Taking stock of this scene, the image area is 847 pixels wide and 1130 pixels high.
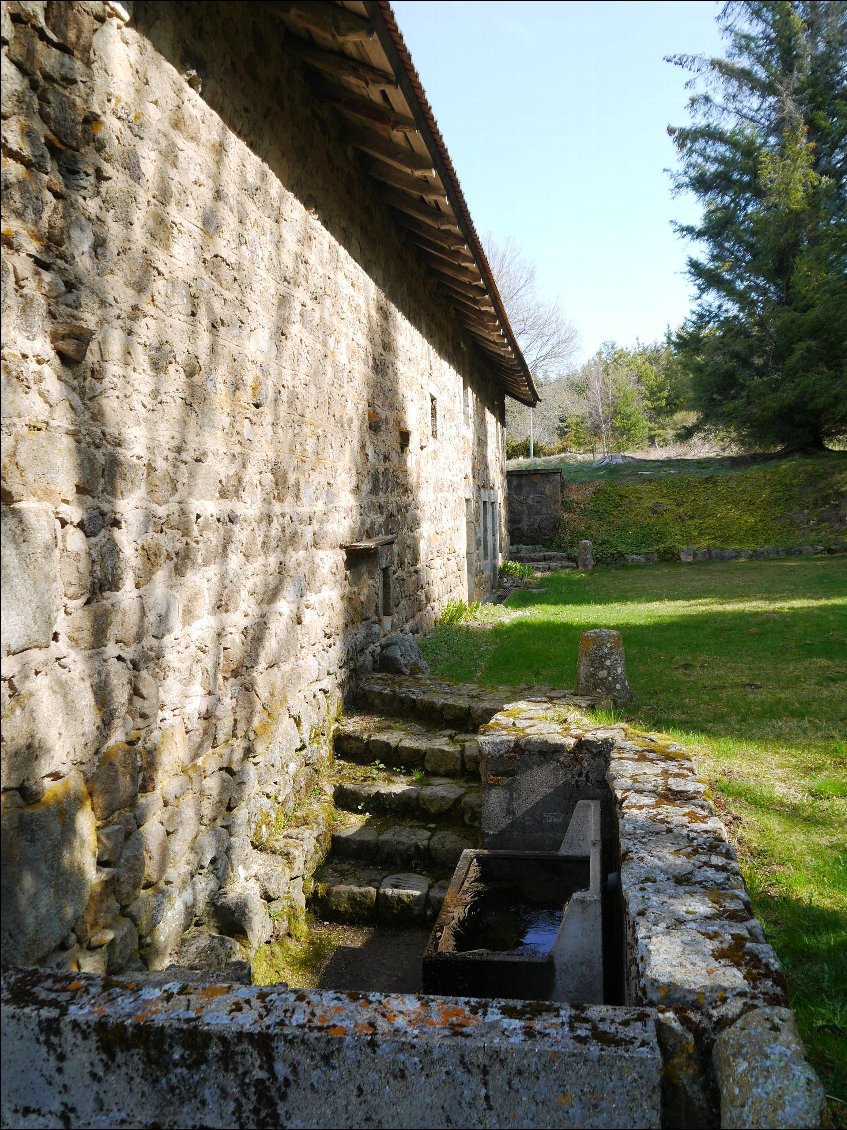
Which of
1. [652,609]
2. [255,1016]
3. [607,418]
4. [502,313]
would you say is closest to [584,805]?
[255,1016]

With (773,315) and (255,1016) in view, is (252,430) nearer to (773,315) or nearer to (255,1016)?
(255,1016)

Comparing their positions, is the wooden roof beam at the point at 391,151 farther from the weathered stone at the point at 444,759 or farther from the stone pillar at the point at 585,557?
the stone pillar at the point at 585,557

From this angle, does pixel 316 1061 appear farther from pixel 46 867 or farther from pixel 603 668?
pixel 603 668

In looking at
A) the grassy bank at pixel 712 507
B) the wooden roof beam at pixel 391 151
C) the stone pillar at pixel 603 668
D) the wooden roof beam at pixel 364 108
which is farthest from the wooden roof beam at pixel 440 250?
the grassy bank at pixel 712 507

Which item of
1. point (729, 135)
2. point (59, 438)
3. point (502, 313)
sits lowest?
point (59, 438)

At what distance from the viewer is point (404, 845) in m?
4.58

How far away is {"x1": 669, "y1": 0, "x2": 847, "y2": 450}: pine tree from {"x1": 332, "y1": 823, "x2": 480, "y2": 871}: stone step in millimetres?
21055

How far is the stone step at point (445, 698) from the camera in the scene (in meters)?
5.53

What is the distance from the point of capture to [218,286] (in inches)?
148

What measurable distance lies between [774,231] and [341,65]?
23.0 metres

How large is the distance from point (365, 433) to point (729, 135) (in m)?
24.8

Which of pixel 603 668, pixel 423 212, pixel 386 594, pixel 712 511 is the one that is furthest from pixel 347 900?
pixel 712 511

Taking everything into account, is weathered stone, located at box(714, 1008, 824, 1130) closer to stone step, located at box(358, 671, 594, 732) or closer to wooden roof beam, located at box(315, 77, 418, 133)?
stone step, located at box(358, 671, 594, 732)

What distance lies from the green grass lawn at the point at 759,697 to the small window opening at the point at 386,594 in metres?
0.87
